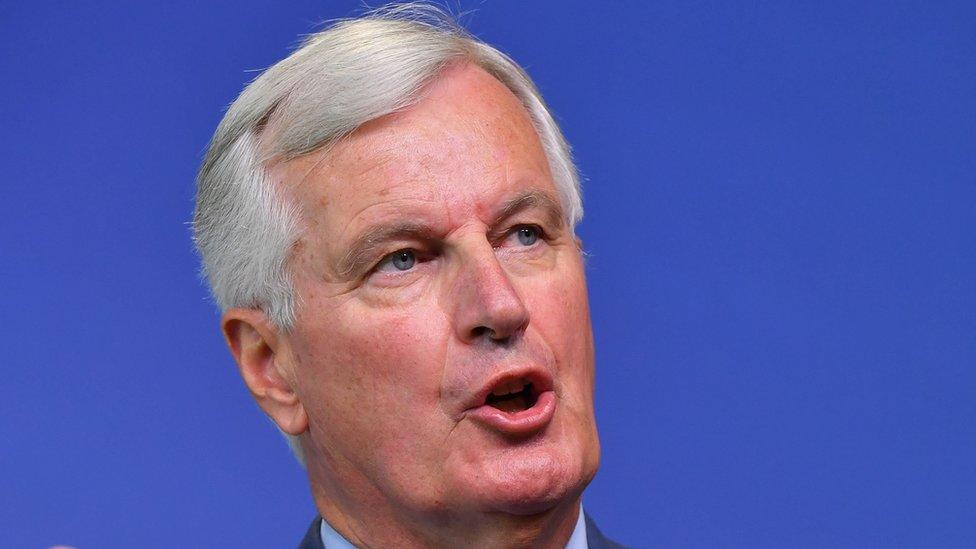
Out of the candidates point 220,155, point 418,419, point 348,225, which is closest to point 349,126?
point 348,225

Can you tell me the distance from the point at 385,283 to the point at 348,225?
0.34 feet

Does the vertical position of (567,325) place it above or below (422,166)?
below

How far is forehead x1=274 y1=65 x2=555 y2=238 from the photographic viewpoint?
2.19 m

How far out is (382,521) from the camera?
87.9 inches

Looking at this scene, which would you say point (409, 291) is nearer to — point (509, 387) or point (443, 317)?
point (443, 317)

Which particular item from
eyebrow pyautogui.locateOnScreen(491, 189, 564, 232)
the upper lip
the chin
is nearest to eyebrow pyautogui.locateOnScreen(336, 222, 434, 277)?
eyebrow pyautogui.locateOnScreen(491, 189, 564, 232)

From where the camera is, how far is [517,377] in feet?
6.87

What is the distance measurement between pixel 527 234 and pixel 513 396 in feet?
0.90

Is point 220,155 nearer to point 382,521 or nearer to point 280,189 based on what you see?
point 280,189

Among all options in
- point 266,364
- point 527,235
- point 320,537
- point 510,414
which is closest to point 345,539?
point 320,537

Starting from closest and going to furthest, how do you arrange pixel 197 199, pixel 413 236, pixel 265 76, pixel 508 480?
pixel 508 480 < pixel 413 236 < pixel 265 76 < pixel 197 199

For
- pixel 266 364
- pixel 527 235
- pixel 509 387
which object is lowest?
pixel 509 387

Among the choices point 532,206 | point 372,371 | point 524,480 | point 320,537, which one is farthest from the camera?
point 320,537

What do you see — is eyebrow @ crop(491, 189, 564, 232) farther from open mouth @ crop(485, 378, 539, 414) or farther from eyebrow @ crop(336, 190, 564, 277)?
open mouth @ crop(485, 378, 539, 414)
